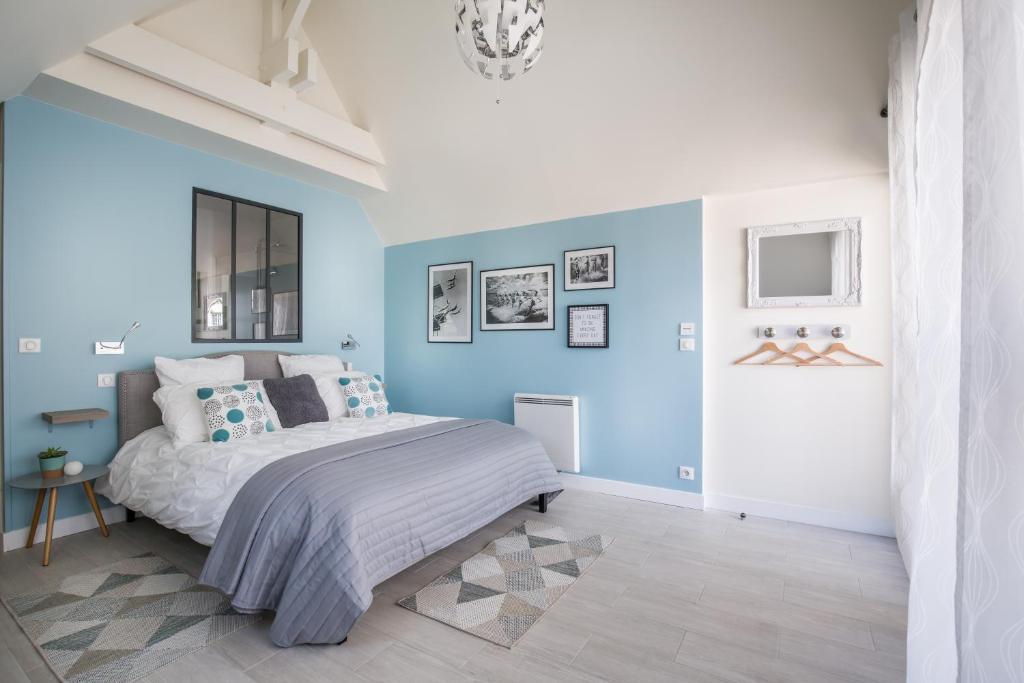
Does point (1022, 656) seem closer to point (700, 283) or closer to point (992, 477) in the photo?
point (992, 477)

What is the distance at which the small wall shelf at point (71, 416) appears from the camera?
112 inches

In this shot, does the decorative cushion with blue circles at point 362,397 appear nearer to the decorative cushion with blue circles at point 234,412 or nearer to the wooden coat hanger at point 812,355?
the decorative cushion with blue circles at point 234,412

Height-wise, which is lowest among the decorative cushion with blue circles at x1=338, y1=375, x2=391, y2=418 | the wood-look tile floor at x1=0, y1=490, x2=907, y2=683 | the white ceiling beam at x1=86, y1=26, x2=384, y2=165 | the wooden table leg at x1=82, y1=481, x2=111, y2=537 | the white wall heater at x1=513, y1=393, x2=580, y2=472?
the wood-look tile floor at x1=0, y1=490, x2=907, y2=683

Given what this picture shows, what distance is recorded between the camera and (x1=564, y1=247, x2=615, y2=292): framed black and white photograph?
3.96 meters

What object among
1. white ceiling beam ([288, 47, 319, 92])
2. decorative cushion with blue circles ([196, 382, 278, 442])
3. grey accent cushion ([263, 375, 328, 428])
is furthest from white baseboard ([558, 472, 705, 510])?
white ceiling beam ([288, 47, 319, 92])

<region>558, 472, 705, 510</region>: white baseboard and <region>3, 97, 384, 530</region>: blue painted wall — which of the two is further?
<region>558, 472, 705, 510</region>: white baseboard

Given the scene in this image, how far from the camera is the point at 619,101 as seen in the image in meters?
3.18

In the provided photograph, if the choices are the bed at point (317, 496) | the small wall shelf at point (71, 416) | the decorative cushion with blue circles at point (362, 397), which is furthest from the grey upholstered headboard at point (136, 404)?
the decorative cushion with blue circles at point (362, 397)

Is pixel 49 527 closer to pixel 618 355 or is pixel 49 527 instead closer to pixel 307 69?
pixel 307 69

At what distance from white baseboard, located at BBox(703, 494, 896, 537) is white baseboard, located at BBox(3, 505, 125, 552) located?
13.7 feet

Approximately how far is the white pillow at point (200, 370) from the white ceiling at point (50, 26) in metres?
1.73

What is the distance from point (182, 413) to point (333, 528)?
68.4 inches

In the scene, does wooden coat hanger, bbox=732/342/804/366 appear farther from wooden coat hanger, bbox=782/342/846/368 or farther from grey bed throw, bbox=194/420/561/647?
grey bed throw, bbox=194/420/561/647

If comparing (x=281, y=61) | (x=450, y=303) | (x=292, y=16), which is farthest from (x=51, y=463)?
(x=292, y=16)
